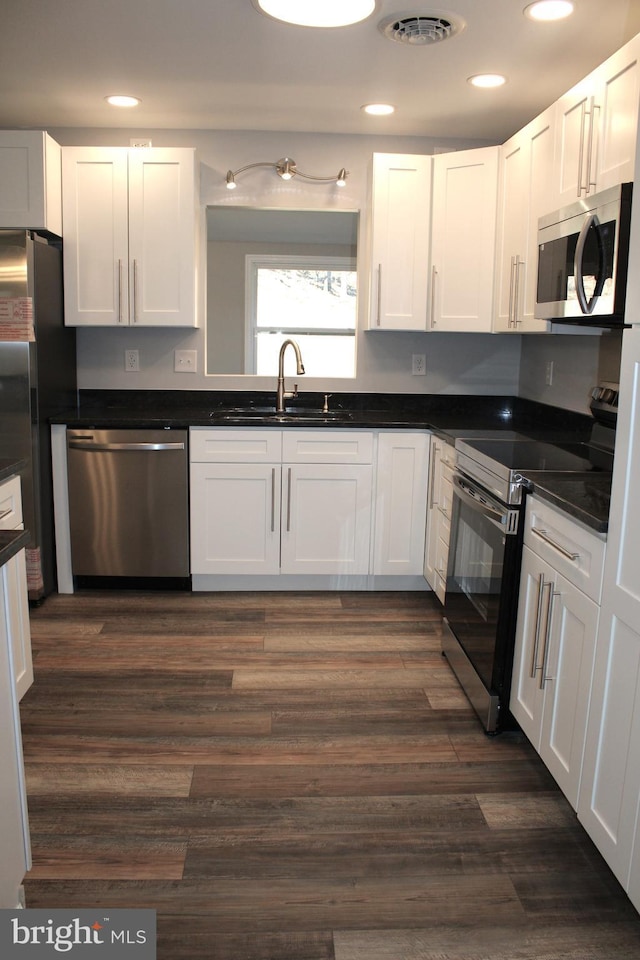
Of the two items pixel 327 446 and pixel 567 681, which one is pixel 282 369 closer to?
pixel 327 446

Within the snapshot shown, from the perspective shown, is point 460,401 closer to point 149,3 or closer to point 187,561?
point 187,561

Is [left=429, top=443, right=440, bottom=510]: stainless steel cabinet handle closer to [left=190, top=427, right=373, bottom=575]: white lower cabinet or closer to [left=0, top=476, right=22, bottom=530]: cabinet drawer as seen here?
[left=190, top=427, right=373, bottom=575]: white lower cabinet

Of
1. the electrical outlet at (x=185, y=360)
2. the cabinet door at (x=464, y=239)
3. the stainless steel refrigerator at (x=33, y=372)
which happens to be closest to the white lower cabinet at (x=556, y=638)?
the cabinet door at (x=464, y=239)

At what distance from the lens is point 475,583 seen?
9.39 feet

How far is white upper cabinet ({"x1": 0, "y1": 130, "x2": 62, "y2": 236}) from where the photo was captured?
3.79 meters

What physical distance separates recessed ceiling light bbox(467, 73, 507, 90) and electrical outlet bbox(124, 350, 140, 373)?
221 cm

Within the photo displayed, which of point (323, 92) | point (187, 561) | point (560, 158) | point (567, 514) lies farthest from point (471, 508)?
point (323, 92)

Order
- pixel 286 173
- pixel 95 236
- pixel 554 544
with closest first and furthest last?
1. pixel 554 544
2. pixel 95 236
3. pixel 286 173

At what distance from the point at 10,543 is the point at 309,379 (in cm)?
295

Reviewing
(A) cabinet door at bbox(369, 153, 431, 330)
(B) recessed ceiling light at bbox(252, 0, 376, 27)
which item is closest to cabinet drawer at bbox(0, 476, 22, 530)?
(B) recessed ceiling light at bbox(252, 0, 376, 27)

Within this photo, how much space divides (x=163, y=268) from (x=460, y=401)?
1.78 meters

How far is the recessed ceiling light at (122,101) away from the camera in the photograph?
12.1 ft

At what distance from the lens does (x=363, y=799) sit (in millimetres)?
2330

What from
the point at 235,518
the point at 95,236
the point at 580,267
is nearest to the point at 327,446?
the point at 235,518
